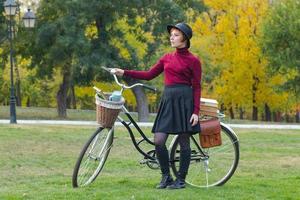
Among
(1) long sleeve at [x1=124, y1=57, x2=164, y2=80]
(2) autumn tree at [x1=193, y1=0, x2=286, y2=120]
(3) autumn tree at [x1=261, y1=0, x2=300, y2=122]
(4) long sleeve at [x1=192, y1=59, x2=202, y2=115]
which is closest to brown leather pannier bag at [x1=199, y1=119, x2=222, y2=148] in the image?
(4) long sleeve at [x1=192, y1=59, x2=202, y2=115]

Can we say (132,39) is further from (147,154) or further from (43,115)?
(147,154)

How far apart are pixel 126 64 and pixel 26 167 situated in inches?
734

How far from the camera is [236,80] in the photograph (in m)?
39.8

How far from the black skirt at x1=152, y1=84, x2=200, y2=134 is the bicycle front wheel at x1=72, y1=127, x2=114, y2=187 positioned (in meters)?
0.69

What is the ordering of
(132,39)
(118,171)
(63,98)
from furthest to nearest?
(63,98) < (132,39) < (118,171)

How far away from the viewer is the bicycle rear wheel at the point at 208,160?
7.39 meters

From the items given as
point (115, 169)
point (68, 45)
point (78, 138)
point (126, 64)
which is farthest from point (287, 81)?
point (115, 169)

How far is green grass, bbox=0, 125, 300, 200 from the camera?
6.78m

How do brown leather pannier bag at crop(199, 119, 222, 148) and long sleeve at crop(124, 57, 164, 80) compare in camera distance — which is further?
brown leather pannier bag at crop(199, 119, 222, 148)

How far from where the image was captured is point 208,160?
762cm

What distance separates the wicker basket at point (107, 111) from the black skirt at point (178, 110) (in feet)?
1.68

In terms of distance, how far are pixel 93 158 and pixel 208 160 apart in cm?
140

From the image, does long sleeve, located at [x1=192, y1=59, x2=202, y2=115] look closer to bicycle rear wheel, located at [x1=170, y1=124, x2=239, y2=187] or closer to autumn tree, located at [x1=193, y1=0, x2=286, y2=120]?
bicycle rear wheel, located at [x1=170, y1=124, x2=239, y2=187]

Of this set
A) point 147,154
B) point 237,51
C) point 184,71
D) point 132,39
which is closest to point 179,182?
point 147,154
